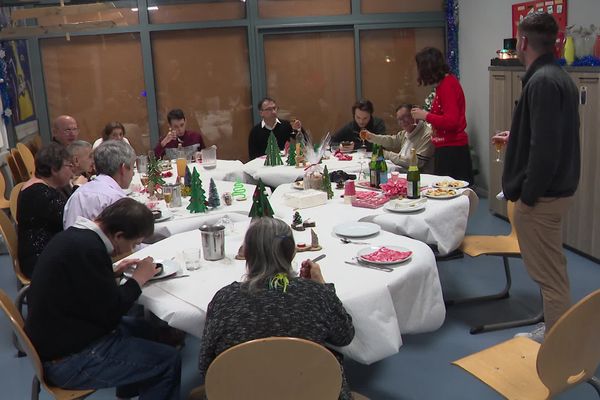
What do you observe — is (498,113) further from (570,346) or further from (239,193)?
(570,346)

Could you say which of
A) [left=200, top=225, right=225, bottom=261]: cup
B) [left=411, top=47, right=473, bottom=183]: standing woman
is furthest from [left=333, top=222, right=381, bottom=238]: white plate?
[left=411, top=47, right=473, bottom=183]: standing woman

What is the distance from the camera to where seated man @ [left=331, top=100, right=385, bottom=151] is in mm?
6008

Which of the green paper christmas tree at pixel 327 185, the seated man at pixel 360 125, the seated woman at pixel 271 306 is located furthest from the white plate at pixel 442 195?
the seated man at pixel 360 125

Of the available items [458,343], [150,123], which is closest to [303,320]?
[458,343]

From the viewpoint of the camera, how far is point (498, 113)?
19.2 feet

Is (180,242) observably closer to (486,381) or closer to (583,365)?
(486,381)

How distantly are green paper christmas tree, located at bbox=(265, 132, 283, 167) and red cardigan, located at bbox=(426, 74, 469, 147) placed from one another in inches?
50.6

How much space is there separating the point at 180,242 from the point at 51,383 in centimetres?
Result: 97

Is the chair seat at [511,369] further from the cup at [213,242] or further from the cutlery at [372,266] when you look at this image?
the cup at [213,242]

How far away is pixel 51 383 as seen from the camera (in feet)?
7.81

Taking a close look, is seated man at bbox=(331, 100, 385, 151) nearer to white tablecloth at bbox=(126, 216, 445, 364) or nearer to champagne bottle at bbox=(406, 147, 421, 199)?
champagne bottle at bbox=(406, 147, 421, 199)

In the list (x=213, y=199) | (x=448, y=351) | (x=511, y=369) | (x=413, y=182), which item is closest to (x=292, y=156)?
(x=213, y=199)

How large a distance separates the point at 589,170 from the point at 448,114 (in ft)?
3.78

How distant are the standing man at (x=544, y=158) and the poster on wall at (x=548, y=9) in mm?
2190
